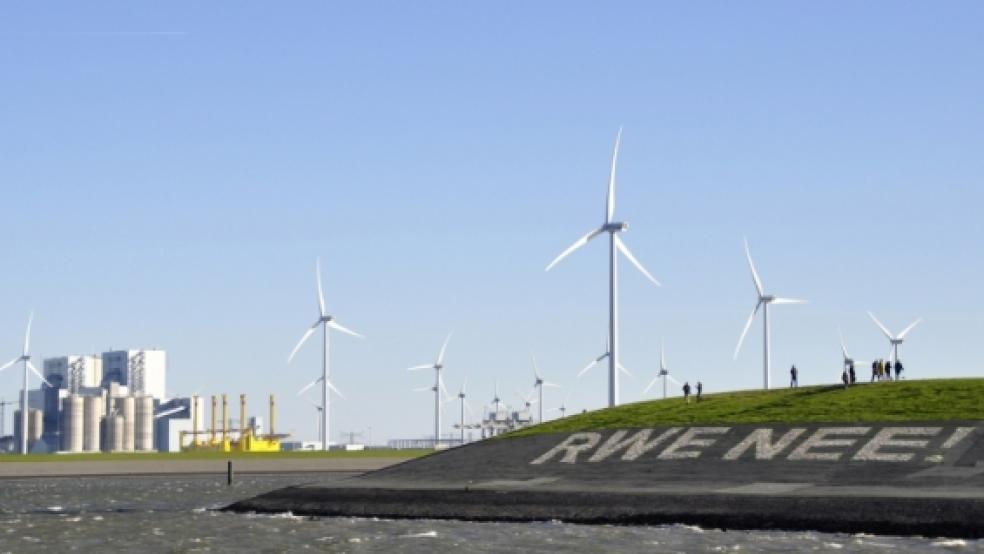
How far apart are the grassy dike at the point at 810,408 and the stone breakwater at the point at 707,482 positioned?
322cm

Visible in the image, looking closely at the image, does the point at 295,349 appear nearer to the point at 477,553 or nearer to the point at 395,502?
the point at 395,502

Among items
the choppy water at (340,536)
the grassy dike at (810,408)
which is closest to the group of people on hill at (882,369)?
the grassy dike at (810,408)

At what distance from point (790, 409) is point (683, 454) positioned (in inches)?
619

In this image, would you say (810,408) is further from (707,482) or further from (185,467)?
(185,467)

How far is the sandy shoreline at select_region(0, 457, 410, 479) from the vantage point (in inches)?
5758

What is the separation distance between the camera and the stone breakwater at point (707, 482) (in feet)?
210

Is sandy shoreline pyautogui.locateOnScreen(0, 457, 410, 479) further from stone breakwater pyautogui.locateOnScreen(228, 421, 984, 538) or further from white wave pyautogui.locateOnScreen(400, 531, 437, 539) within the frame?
white wave pyautogui.locateOnScreen(400, 531, 437, 539)

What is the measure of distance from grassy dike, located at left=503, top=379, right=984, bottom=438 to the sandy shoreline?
124 ft

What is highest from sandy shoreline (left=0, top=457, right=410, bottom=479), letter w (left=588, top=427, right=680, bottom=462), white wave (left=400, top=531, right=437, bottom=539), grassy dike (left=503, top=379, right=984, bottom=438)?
grassy dike (left=503, top=379, right=984, bottom=438)

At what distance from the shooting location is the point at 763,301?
146 metres

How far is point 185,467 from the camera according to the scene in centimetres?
15512

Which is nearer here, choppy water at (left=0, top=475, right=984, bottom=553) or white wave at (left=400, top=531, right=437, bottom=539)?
choppy water at (left=0, top=475, right=984, bottom=553)

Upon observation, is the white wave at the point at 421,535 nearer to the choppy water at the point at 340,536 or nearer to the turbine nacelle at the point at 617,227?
the choppy water at the point at 340,536

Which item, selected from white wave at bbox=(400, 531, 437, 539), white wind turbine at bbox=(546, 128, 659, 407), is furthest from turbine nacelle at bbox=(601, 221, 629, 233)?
white wave at bbox=(400, 531, 437, 539)
